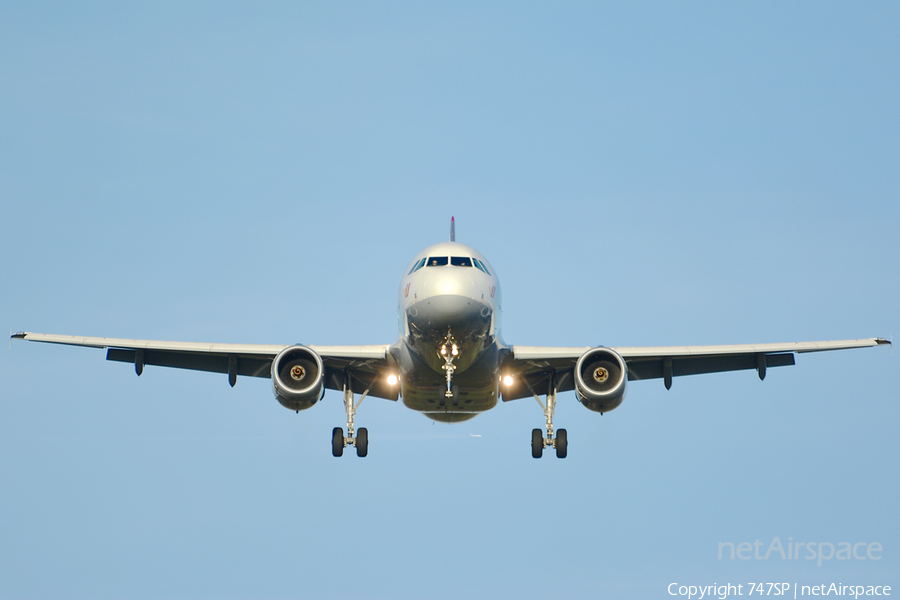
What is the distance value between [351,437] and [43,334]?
9265mm

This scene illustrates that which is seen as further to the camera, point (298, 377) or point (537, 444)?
point (537, 444)

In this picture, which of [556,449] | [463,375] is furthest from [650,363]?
[463,375]

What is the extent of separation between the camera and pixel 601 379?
30.4m

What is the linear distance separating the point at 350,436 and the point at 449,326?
763 cm

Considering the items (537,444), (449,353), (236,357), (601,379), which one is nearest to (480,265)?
(449,353)

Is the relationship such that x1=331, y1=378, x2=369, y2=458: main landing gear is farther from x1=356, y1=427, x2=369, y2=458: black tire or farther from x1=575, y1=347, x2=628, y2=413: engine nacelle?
x1=575, y1=347, x2=628, y2=413: engine nacelle

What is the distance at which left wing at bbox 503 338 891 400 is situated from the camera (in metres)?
32.1

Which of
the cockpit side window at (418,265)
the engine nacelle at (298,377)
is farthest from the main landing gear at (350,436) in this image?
the cockpit side window at (418,265)

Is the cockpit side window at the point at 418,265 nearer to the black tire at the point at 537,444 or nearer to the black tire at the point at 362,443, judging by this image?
the black tire at the point at 362,443

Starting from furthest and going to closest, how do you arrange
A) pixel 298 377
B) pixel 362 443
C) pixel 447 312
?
pixel 362 443, pixel 298 377, pixel 447 312

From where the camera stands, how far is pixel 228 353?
32.5 m

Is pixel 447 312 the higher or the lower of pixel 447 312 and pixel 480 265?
the lower

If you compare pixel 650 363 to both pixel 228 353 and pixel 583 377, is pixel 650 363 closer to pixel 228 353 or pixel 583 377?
pixel 583 377

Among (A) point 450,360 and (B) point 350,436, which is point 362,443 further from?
(A) point 450,360
